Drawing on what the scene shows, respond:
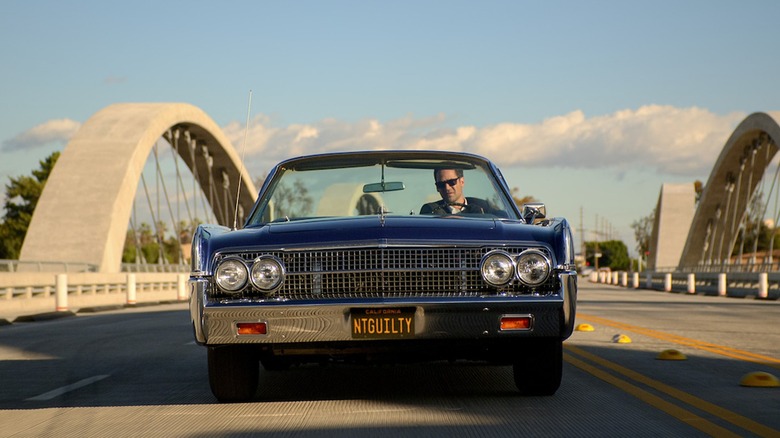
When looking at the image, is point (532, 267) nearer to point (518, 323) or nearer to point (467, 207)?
point (518, 323)

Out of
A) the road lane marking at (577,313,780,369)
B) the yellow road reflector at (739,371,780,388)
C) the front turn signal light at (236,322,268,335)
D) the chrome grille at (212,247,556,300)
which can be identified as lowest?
the road lane marking at (577,313,780,369)

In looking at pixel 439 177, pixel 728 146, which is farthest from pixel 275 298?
pixel 728 146

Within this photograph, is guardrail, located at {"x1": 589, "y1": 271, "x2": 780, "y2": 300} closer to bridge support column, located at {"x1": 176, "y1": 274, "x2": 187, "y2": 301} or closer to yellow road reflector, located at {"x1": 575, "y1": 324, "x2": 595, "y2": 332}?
bridge support column, located at {"x1": 176, "y1": 274, "x2": 187, "y2": 301}

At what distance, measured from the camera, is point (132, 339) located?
12938mm

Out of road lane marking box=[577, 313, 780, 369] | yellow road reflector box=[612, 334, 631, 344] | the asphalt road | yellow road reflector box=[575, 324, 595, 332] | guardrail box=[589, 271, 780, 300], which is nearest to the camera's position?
the asphalt road

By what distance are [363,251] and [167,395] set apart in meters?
1.91

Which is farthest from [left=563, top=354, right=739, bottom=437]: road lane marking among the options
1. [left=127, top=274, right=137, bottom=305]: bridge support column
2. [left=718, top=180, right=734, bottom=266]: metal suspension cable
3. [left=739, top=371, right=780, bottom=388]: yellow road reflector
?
[left=718, top=180, right=734, bottom=266]: metal suspension cable

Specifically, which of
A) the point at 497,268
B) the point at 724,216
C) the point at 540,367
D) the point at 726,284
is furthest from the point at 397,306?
the point at 724,216

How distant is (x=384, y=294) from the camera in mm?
6305

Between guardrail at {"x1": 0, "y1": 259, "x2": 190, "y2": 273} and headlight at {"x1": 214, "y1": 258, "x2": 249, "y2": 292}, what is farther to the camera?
guardrail at {"x1": 0, "y1": 259, "x2": 190, "y2": 273}

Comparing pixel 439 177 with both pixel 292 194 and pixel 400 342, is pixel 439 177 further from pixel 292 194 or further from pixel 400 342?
pixel 400 342

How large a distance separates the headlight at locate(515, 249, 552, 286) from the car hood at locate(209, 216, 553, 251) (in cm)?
11

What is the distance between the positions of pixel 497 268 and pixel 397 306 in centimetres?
60

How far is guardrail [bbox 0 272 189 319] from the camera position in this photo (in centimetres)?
2127
